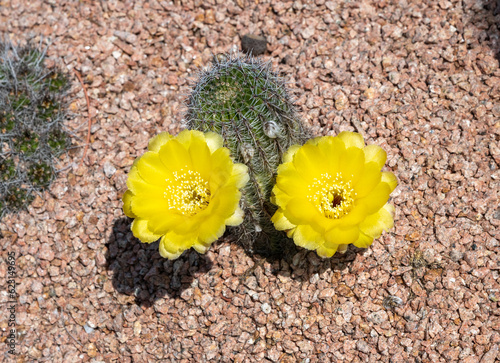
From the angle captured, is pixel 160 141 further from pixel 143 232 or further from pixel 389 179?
pixel 389 179

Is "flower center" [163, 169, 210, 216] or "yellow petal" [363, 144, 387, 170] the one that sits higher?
"yellow petal" [363, 144, 387, 170]

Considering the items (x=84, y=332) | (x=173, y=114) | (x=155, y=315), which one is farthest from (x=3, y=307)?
(x=173, y=114)

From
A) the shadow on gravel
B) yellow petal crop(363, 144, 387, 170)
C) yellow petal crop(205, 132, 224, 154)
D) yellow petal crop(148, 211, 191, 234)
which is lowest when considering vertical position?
the shadow on gravel

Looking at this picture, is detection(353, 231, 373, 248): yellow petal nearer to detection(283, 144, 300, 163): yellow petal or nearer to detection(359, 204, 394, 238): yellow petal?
detection(359, 204, 394, 238): yellow petal

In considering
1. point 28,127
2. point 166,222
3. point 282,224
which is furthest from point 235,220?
point 28,127

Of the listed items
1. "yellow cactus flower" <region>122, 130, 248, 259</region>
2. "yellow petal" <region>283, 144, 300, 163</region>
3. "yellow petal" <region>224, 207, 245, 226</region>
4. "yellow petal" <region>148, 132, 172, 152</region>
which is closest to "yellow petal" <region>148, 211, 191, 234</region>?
"yellow cactus flower" <region>122, 130, 248, 259</region>

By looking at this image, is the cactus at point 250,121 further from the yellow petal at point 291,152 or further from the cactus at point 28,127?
the cactus at point 28,127

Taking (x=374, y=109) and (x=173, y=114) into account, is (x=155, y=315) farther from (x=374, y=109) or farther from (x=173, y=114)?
(x=374, y=109)
